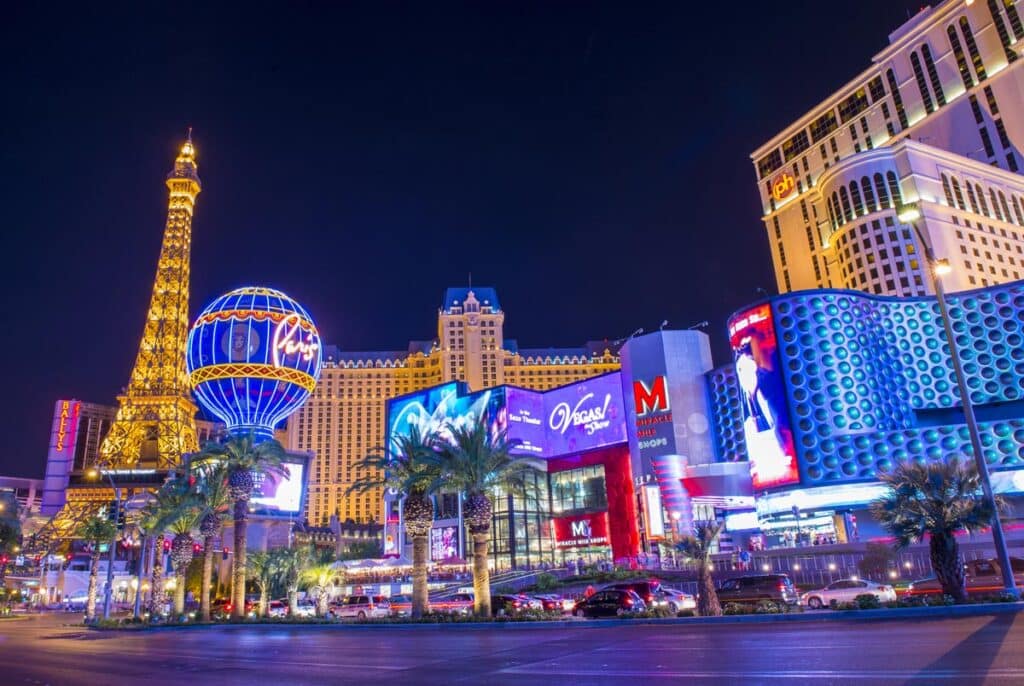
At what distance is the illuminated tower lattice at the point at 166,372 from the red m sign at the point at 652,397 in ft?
238

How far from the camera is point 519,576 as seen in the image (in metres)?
58.4

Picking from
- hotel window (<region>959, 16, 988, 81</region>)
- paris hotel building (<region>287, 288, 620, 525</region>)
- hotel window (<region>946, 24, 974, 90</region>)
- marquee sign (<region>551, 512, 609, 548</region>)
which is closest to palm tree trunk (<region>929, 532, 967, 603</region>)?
marquee sign (<region>551, 512, 609, 548</region>)

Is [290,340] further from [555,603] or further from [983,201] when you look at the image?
[983,201]

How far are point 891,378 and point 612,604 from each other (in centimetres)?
5039

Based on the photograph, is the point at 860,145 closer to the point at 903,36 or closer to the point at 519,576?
the point at 903,36

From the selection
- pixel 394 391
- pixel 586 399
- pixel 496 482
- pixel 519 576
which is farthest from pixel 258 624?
pixel 394 391

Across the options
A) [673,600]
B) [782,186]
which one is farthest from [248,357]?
[782,186]

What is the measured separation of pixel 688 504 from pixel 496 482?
37.9 m

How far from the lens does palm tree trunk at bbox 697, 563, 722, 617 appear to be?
24062 millimetres


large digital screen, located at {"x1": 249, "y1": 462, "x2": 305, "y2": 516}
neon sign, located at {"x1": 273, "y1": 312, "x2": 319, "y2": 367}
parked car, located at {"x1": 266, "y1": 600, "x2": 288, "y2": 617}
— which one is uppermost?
neon sign, located at {"x1": 273, "y1": 312, "x2": 319, "y2": 367}

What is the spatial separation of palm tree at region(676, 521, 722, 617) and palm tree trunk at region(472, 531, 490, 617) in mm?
8551

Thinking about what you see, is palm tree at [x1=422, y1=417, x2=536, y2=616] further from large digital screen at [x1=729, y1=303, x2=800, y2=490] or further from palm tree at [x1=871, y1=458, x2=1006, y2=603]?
large digital screen at [x1=729, y1=303, x2=800, y2=490]

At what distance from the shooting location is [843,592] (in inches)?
1053

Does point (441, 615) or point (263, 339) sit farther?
point (263, 339)
